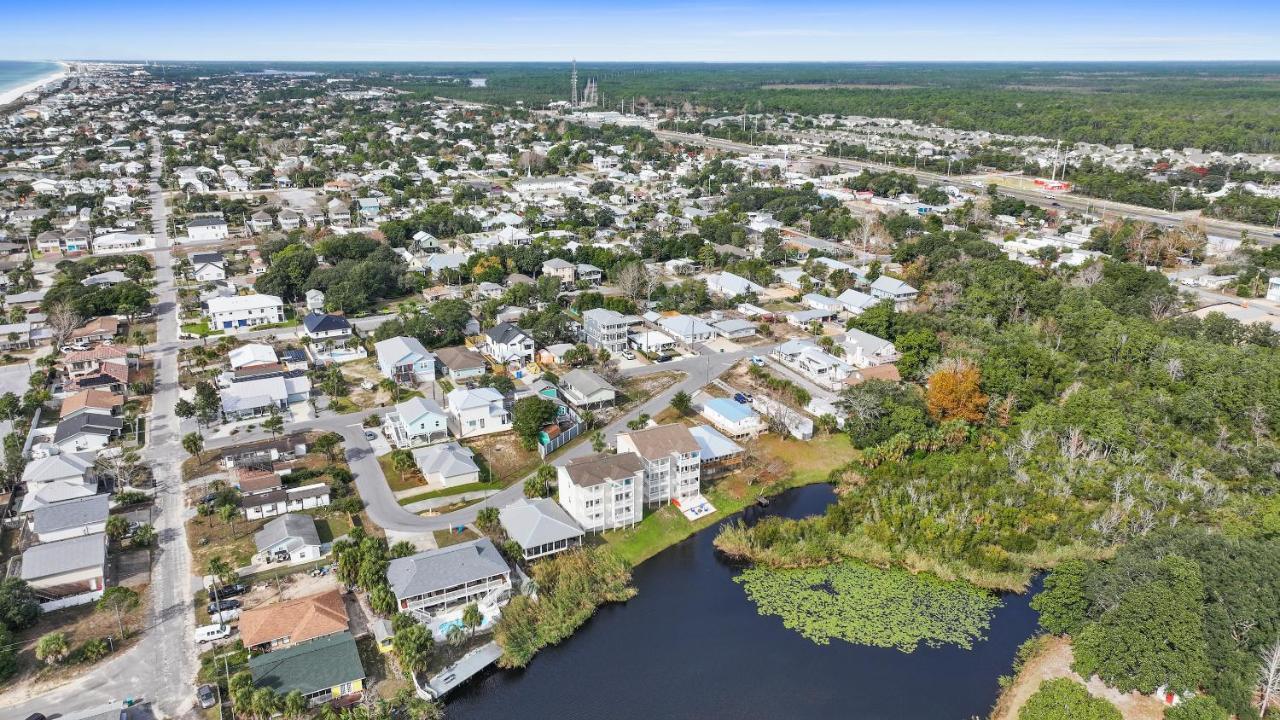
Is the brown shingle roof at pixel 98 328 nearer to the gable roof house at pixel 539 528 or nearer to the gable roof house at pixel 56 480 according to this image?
the gable roof house at pixel 56 480

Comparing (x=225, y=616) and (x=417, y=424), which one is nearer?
(x=225, y=616)

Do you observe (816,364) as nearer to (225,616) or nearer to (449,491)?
(449,491)

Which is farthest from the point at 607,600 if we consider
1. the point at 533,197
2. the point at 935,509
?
the point at 533,197

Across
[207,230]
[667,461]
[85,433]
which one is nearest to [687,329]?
[667,461]

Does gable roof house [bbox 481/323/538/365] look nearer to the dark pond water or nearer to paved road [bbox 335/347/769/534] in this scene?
paved road [bbox 335/347/769/534]

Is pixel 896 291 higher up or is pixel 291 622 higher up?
pixel 896 291

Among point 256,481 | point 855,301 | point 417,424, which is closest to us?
point 256,481

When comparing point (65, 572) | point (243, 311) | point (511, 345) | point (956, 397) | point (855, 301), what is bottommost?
point (65, 572)

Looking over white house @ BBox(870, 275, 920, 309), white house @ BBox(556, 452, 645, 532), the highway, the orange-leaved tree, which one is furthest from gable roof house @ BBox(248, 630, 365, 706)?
the highway

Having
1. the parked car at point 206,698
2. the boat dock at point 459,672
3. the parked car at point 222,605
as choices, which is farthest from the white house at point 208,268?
the boat dock at point 459,672
